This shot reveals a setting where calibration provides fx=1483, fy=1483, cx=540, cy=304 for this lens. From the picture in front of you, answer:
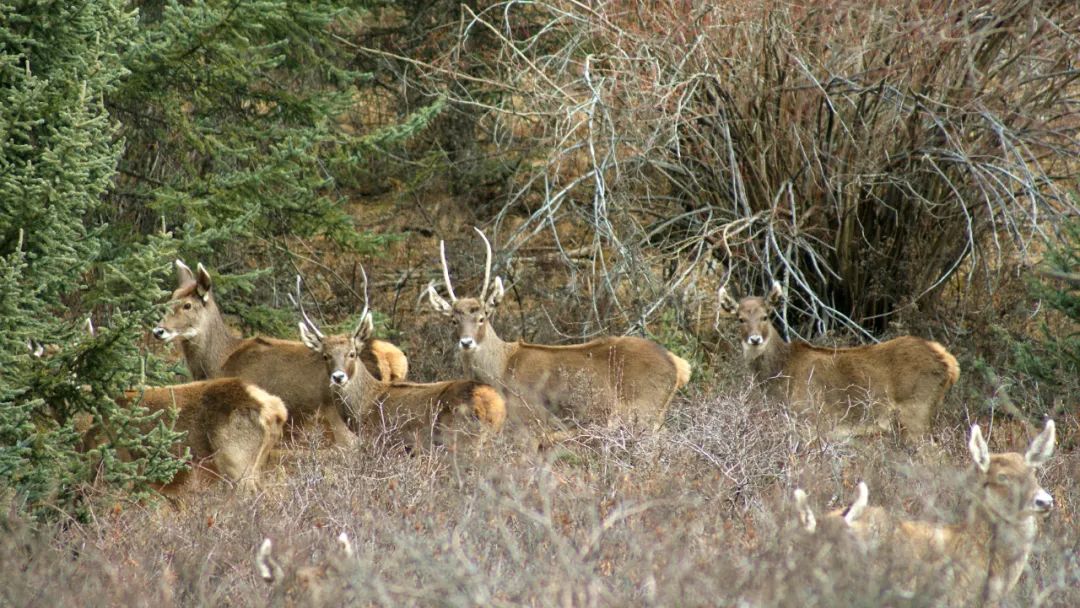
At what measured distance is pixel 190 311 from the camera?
1345 centimetres

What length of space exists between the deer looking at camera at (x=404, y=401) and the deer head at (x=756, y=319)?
267 centimetres

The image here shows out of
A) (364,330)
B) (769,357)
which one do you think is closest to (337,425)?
(364,330)

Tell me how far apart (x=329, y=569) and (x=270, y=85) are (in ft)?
31.5

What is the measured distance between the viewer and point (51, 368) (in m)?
9.39

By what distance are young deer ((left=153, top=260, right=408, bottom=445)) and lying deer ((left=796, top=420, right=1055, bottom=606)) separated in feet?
19.1

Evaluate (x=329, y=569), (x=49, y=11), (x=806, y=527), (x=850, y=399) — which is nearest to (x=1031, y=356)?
(x=850, y=399)

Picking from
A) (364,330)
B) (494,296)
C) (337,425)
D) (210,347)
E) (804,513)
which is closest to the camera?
(804,513)

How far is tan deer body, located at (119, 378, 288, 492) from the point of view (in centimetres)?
1070

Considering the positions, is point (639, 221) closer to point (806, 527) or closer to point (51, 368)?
point (51, 368)

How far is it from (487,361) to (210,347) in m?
2.65

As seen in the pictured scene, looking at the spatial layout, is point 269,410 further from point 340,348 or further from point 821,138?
point 821,138

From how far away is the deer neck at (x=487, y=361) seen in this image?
1297 centimetres

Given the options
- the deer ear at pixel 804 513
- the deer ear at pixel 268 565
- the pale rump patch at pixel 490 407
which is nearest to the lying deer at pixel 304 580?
the deer ear at pixel 268 565

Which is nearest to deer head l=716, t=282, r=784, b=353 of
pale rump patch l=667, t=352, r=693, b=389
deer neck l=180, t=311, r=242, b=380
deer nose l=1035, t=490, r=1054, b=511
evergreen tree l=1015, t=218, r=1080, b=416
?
pale rump patch l=667, t=352, r=693, b=389
